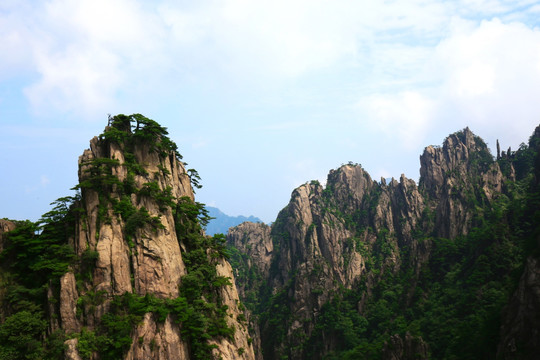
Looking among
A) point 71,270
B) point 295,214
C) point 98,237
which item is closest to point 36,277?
point 71,270

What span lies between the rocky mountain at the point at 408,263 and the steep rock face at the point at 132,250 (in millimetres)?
30810

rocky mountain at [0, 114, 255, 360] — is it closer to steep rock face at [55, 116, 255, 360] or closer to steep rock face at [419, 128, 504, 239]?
steep rock face at [55, 116, 255, 360]

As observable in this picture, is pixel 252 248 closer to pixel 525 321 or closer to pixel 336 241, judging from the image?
pixel 336 241

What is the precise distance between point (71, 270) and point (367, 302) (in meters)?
70.4

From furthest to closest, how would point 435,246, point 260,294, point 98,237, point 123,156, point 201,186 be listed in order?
point 260,294, point 435,246, point 201,186, point 123,156, point 98,237

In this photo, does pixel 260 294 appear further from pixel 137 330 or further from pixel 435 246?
pixel 137 330

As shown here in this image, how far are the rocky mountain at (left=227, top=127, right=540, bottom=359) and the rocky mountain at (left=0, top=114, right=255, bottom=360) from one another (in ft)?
97.6

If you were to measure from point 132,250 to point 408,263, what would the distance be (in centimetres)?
6896

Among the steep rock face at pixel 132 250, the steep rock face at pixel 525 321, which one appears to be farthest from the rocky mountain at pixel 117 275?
the steep rock face at pixel 525 321

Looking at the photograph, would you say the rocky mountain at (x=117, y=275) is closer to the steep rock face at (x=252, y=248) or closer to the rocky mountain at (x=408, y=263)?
the rocky mountain at (x=408, y=263)

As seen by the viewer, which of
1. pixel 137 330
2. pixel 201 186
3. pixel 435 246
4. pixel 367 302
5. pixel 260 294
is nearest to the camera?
pixel 137 330

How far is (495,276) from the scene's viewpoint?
60344mm

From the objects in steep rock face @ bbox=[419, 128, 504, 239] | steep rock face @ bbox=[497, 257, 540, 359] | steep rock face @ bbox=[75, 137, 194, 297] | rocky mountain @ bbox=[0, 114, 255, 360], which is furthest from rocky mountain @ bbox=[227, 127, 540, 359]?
steep rock face @ bbox=[75, 137, 194, 297]

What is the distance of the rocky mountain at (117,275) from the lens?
35.7 meters
